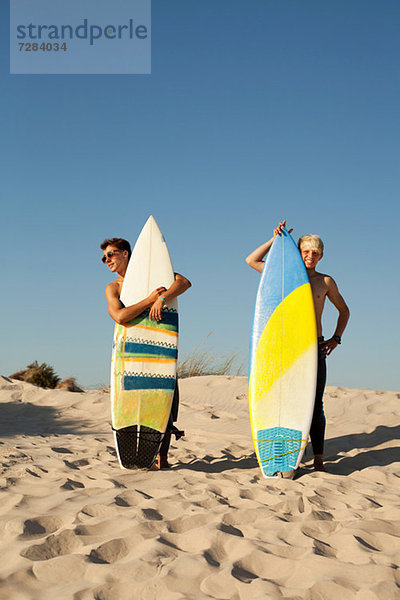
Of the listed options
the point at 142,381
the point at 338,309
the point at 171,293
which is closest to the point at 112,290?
the point at 171,293

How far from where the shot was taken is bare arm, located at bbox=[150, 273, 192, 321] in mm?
4172

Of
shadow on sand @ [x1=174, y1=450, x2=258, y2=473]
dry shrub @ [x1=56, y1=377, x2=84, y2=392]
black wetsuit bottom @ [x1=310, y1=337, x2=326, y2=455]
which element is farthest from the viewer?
dry shrub @ [x1=56, y1=377, x2=84, y2=392]

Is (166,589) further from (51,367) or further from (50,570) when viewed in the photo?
(51,367)

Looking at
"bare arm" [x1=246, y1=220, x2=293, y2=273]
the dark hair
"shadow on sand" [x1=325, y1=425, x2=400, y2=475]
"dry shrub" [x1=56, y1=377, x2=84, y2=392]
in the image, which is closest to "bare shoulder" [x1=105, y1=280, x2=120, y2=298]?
the dark hair

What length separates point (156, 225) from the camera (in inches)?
182

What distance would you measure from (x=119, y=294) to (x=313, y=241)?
1.65 m

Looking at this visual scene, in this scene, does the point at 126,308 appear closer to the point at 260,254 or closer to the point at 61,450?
the point at 260,254

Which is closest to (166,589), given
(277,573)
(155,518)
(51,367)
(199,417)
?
(277,573)

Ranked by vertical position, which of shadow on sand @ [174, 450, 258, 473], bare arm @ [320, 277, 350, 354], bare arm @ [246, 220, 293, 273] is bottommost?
shadow on sand @ [174, 450, 258, 473]

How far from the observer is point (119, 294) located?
435 cm

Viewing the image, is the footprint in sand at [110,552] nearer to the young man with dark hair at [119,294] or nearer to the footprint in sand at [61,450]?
the young man with dark hair at [119,294]

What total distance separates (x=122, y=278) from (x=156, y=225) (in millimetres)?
559

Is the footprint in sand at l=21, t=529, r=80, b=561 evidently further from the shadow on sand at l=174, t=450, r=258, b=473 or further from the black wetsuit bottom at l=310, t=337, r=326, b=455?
the black wetsuit bottom at l=310, t=337, r=326, b=455

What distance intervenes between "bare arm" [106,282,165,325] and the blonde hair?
1.22m
